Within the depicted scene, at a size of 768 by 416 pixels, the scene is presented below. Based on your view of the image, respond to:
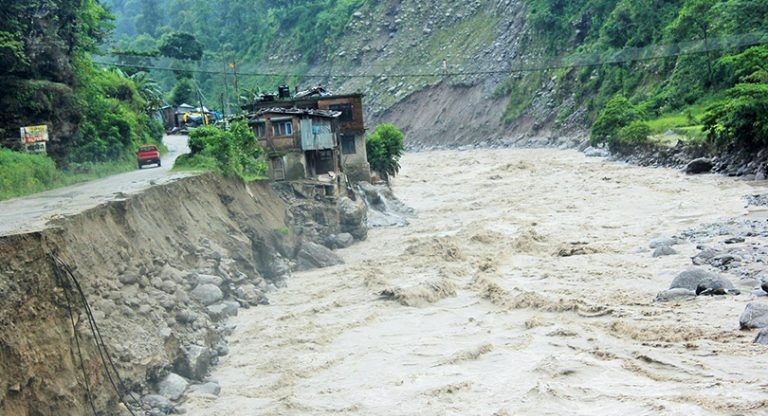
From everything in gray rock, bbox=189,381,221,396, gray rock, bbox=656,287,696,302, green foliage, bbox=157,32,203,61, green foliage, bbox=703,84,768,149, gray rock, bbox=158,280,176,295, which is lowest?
gray rock, bbox=189,381,221,396

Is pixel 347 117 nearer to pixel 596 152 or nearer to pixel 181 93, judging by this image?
pixel 596 152

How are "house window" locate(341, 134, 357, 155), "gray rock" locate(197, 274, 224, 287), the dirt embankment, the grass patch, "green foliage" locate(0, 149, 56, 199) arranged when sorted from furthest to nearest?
"house window" locate(341, 134, 357, 155)
the grass patch
"green foliage" locate(0, 149, 56, 199)
"gray rock" locate(197, 274, 224, 287)
the dirt embankment

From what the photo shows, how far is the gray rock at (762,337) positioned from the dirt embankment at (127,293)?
10.4 m

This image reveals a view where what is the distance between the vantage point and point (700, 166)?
40.5m

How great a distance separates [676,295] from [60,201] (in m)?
14.9

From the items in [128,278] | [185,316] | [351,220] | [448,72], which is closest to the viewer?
[128,278]

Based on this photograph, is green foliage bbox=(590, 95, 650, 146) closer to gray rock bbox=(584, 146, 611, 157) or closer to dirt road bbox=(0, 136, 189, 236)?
gray rock bbox=(584, 146, 611, 157)

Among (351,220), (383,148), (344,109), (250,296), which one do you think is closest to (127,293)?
(250,296)

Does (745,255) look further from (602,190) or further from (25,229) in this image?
(602,190)

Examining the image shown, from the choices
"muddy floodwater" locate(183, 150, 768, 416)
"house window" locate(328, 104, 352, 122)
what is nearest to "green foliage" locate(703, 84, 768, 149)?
"muddy floodwater" locate(183, 150, 768, 416)

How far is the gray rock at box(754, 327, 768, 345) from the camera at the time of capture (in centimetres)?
1422

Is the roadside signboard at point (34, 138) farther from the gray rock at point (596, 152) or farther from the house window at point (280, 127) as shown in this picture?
the gray rock at point (596, 152)

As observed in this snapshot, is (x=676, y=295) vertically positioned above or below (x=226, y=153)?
below

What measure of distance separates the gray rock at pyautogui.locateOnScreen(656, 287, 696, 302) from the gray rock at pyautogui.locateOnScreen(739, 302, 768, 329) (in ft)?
7.07
